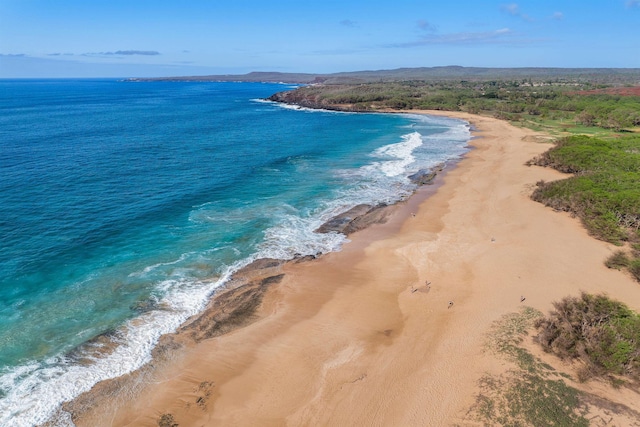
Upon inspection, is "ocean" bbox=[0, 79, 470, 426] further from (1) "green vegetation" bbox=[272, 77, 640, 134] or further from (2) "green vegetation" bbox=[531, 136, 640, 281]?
(1) "green vegetation" bbox=[272, 77, 640, 134]

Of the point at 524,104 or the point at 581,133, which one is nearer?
the point at 581,133

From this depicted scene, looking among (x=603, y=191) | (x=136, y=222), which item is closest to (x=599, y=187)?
(x=603, y=191)

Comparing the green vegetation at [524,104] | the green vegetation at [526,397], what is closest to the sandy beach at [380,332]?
the green vegetation at [526,397]

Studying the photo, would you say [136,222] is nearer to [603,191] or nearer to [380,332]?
[380,332]

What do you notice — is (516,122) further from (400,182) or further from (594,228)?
(594,228)

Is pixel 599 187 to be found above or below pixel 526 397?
above
